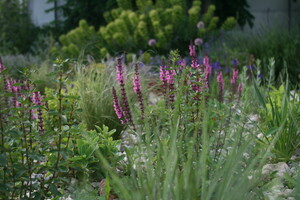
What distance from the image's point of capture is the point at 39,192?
1925 mm

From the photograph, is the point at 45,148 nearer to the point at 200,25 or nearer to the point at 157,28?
the point at 157,28

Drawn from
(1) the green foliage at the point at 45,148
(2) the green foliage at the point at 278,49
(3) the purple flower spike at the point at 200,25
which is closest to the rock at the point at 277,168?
(1) the green foliage at the point at 45,148

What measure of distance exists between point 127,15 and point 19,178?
23.4 ft

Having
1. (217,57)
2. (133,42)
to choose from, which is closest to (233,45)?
(217,57)

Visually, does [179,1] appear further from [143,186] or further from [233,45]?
[143,186]

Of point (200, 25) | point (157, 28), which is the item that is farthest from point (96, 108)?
point (200, 25)

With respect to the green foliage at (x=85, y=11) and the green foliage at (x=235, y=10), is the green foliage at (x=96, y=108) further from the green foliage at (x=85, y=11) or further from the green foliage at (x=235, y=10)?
the green foliage at (x=85, y=11)

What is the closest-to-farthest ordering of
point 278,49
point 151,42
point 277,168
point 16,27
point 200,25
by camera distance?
point 277,168 < point 278,49 < point 151,42 < point 200,25 < point 16,27

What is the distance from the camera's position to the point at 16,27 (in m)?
12.7

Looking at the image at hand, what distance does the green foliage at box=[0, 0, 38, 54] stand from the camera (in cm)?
1270

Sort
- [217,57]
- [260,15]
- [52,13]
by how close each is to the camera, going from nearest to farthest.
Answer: [217,57] < [260,15] < [52,13]

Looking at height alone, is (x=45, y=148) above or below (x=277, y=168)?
above

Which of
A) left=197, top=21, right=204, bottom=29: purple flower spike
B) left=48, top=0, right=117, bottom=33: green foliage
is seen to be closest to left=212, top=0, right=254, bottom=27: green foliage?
left=197, top=21, right=204, bottom=29: purple flower spike

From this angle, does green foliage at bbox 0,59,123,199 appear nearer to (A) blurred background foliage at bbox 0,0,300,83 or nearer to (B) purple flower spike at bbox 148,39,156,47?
(A) blurred background foliage at bbox 0,0,300,83
